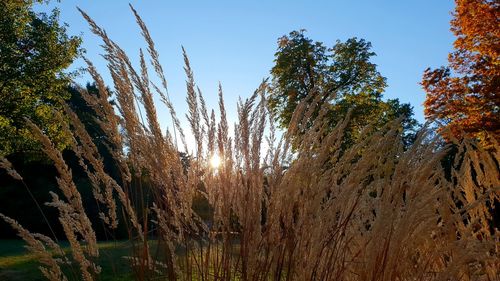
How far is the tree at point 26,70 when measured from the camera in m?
13.4

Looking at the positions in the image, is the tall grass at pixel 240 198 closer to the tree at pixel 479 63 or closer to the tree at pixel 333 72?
the tree at pixel 479 63

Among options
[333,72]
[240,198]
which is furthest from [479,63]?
[240,198]

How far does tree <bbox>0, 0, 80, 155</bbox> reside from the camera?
13.4 metres

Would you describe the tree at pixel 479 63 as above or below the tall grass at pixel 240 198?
above

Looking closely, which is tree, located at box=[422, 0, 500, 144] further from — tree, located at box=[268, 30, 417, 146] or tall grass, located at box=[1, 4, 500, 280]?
tall grass, located at box=[1, 4, 500, 280]

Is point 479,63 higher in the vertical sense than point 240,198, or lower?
higher

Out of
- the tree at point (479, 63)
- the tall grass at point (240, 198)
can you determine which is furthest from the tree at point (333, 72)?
the tall grass at point (240, 198)

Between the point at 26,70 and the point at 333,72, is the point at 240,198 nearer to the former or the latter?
the point at 26,70

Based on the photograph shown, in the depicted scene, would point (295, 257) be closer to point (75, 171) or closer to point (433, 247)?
point (433, 247)

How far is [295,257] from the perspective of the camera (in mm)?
1812

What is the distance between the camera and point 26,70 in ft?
45.2

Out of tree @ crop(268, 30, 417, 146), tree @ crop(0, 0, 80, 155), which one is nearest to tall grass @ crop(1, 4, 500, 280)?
tree @ crop(0, 0, 80, 155)

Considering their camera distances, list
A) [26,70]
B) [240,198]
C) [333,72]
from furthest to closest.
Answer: [333,72] < [26,70] < [240,198]

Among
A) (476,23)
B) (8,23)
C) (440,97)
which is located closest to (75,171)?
(8,23)
